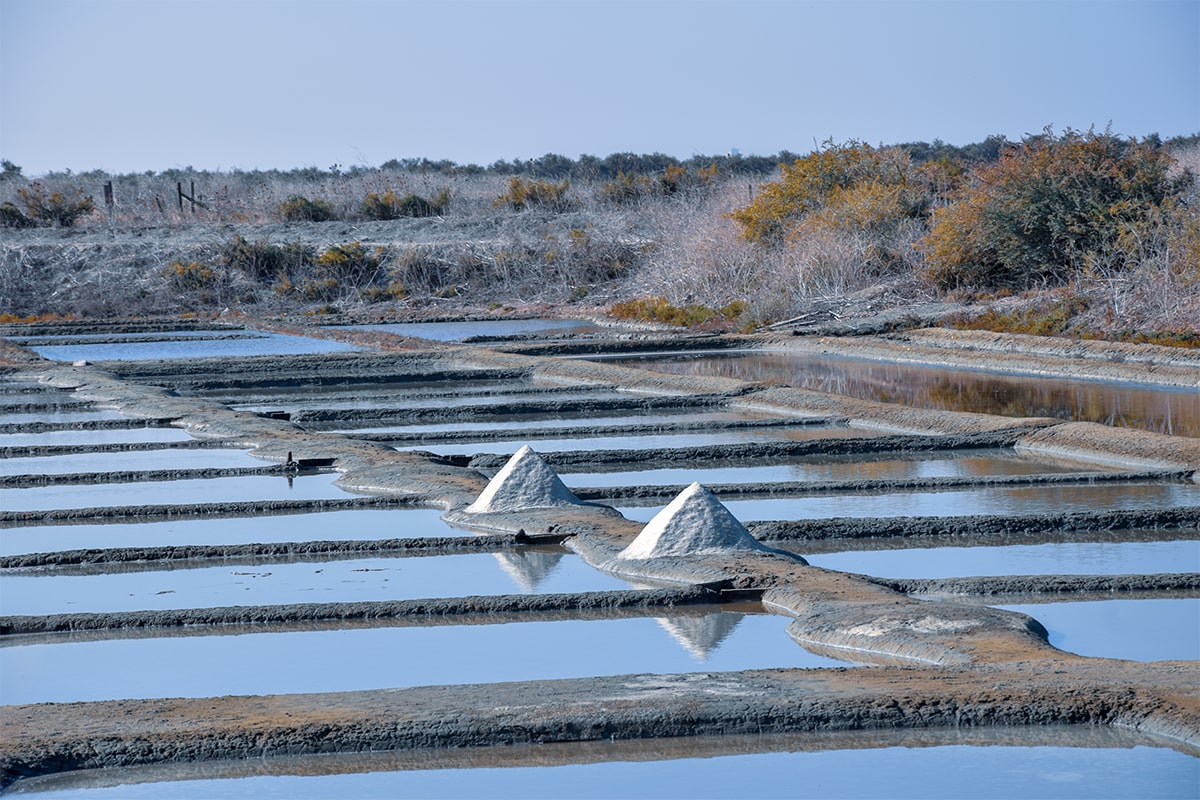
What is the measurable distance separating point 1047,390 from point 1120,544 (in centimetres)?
661

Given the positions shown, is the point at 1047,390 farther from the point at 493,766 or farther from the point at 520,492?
the point at 493,766

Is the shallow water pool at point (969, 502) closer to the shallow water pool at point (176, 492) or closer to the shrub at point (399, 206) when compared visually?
the shallow water pool at point (176, 492)

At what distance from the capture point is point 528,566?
22.2 ft

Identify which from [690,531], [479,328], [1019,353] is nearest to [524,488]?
[690,531]

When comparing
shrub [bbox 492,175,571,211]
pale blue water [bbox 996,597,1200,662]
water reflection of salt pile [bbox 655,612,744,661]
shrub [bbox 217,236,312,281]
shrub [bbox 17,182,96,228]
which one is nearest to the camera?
pale blue water [bbox 996,597,1200,662]

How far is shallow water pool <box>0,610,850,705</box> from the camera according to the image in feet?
16.4

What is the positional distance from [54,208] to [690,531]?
3188 cm

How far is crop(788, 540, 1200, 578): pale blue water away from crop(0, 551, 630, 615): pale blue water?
3.74 feet

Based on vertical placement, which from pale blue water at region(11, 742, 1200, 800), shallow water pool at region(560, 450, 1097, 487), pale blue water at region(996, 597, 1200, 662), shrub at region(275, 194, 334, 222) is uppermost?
shrub at region(275, 194, 334, 222)

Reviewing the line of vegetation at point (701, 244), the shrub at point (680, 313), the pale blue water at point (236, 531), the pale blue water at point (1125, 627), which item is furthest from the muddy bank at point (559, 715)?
the shrub at point (680, 313)

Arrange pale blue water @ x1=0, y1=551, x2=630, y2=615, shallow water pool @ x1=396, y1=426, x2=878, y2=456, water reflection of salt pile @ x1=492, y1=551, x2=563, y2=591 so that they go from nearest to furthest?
pale blue water @ x1=0, y1=551, x2=630, y2=615
water reflection of salt pile @ x1=492, y1=551, x2=563, y2=591
shallow water pool @ x1=396, y1=426, x2=878, y2=456

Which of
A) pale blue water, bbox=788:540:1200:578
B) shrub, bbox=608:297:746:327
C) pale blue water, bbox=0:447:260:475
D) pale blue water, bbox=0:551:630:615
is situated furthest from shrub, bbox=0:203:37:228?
pale blue water, bbox=788:540:1200:578

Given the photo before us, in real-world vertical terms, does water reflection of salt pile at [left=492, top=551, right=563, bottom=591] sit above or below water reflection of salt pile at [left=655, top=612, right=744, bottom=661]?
above

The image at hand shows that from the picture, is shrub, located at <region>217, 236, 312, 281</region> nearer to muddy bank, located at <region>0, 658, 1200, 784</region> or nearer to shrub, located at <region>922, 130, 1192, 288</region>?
shrub, located at <region>922, 130, 1192, 288</region>
